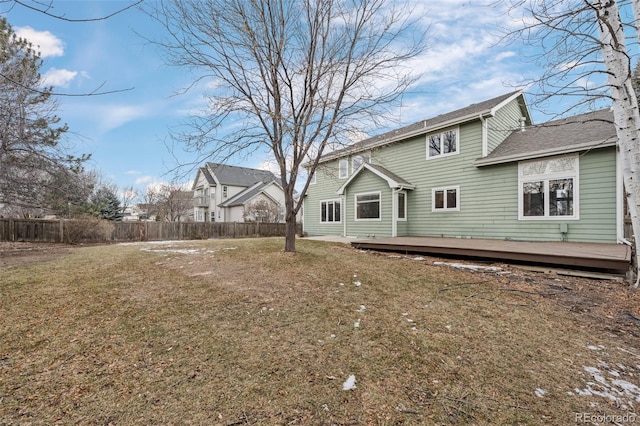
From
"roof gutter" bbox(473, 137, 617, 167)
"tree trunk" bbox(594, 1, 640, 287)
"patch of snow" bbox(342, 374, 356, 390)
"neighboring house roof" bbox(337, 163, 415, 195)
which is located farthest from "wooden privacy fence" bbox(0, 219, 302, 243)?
"tree trunk" bbox(594, 1, 640, 287)

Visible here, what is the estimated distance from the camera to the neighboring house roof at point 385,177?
11859 millimetres

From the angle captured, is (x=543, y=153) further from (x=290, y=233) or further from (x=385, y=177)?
(x=290, y=233)

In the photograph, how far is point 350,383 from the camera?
2.38 metres

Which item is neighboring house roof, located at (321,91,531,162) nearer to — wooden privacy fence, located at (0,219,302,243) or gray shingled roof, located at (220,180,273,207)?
wooden privacy fence, located at (0,219,302,243)

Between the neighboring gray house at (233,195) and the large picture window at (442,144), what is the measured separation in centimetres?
1622

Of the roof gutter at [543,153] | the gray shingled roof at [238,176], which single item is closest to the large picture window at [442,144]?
the roof gutter at [543,153]

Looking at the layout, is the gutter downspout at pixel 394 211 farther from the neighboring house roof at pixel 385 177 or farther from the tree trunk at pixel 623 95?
the tree trunk at pixel 623 95

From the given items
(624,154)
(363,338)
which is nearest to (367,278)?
(363,338)

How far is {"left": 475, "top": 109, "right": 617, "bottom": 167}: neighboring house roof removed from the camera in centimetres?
810

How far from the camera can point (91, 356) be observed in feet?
8.85

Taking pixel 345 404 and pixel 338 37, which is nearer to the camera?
pixel 345 404

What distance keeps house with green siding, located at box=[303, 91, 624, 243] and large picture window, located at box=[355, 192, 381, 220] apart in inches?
1.9

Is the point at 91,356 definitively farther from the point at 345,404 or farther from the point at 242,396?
the point at 345,404

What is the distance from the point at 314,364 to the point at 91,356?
2193 millimetres
